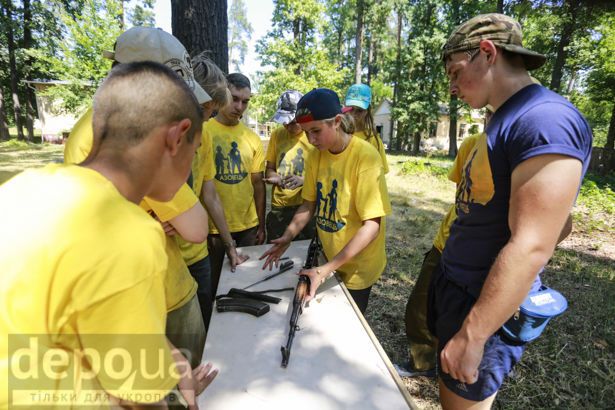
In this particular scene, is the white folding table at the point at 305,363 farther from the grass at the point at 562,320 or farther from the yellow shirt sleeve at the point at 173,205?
the grass at the point at 562,320

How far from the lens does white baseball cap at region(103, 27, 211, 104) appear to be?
1656mm

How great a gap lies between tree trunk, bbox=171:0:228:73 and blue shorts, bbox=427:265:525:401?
10.6 ft

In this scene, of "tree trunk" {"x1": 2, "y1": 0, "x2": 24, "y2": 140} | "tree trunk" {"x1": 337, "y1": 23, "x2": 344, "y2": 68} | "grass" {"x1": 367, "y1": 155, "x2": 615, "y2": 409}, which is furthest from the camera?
"tree trunk" {"x1": 337, "y1": 23, "x2": 344, "y2": 68}

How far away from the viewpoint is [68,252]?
2.16 ft

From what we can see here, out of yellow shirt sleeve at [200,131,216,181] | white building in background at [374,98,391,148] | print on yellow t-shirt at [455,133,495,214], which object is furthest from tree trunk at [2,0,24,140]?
white building in background at [374,98,391,148]

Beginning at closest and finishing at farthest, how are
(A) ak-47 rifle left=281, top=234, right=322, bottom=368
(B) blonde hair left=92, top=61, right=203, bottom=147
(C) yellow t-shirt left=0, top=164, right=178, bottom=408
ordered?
(C) yellow t-shirt left=0, top=164, right=178, bottom=408
(B) blonde hair left=92, top=61, right=203, bottom=147
(A) ak-47 rifle left=281, top=234, right=322, bottom=368

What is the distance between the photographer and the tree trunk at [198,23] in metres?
3.51

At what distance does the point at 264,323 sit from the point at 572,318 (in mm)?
3396

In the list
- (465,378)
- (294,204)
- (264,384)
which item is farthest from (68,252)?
(294,204)

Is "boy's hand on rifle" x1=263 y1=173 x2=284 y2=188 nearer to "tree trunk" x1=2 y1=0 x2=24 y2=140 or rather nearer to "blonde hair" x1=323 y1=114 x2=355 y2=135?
"blonde hair" x1=323 y1=114 x2=355 y2=135

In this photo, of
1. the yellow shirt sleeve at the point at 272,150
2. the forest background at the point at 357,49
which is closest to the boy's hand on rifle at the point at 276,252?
the yellow shirt sleeve at the point at 272,150

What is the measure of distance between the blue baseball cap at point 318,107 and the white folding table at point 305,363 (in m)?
1.05

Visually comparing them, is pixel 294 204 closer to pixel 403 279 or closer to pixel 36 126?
pixel 403 279

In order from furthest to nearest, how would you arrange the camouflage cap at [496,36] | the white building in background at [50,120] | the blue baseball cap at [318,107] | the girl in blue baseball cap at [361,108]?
1. the white building in background at [50,120]
2. the girl in blue baseball cap at [361,108]
3. the blue baseball cap at [318,107]
4. the camouflage cap at [496,36]
